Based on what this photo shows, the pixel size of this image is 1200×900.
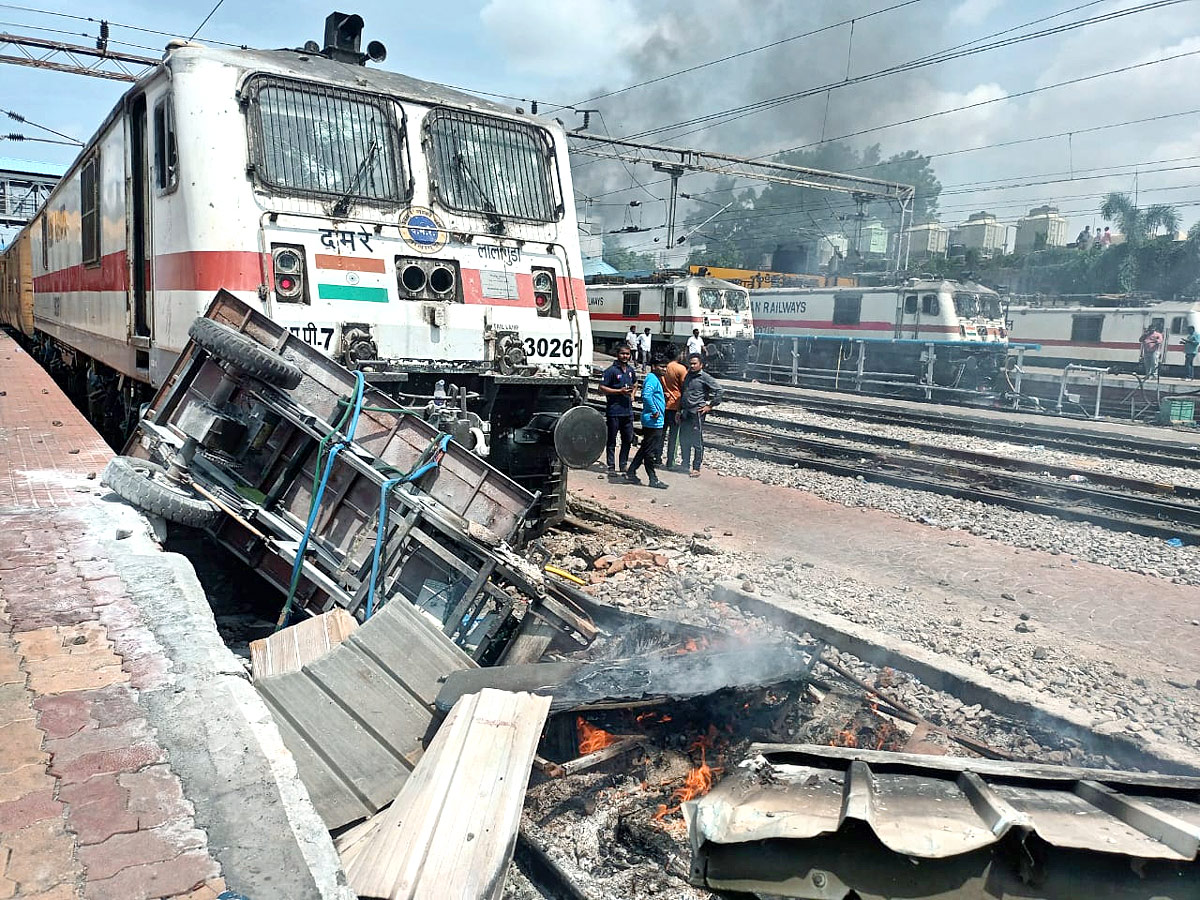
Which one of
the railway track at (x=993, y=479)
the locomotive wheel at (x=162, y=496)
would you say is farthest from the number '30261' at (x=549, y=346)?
the railway track at (x=993, y=479)

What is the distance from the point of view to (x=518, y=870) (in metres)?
3.53


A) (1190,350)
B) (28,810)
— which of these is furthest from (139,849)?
(1190,350)

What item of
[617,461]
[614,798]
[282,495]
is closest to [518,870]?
[614,798]

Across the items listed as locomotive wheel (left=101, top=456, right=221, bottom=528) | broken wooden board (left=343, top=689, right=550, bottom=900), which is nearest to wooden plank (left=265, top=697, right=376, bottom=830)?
broken wooden board (left=343, top=689, right=550, bottom=900)

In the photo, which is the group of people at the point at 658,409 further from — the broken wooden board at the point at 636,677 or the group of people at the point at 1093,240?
the group of people at the point at 1093,240

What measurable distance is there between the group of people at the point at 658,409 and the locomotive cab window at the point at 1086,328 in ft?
63.7

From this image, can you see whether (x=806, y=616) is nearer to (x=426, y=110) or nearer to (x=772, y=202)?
(x=426, y=110)

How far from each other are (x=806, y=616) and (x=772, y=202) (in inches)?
2495

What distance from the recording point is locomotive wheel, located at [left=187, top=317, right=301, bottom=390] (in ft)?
16.5

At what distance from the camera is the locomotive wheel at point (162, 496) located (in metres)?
5.13

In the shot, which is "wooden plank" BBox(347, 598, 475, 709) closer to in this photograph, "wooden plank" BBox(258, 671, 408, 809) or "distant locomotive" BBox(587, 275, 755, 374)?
"wooden plank" BBox(258, 671, 408, 809)

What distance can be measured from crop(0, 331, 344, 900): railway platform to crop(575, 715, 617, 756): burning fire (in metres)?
1.56

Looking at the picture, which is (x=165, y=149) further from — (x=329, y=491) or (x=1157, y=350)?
(x=1157, y=350)

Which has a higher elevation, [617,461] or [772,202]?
[772,202]
